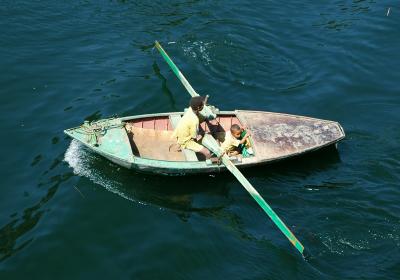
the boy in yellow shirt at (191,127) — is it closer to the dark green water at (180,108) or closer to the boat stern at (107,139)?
the dark green water at (180,108)

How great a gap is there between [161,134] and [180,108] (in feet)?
6.48

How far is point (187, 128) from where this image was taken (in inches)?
491

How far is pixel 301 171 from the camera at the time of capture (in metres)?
13.4

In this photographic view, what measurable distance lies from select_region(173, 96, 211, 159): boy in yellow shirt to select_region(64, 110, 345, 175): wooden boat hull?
0.27m

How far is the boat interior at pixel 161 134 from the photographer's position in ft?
44.1

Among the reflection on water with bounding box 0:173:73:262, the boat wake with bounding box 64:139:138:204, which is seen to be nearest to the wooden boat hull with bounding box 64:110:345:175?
the boat wake with bounding box 64:139:138:204

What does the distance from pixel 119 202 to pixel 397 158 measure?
23.9 ft

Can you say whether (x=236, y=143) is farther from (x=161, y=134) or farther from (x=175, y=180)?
(x=161, y=134)

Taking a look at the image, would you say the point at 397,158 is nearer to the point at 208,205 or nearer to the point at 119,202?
the point at 208,205

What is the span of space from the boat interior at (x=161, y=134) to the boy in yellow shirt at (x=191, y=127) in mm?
491

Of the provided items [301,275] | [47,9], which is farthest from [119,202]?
[47,9]

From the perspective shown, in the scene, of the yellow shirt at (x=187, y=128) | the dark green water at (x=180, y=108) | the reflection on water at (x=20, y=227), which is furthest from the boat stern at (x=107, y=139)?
the reflection on water at (x=20, y=227)

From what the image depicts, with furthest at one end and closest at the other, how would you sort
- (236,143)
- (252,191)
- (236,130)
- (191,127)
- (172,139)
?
(172,139) → (236,143) → (236,130) → (191,127) → (252,191)

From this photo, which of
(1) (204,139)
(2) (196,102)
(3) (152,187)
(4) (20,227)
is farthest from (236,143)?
(4) (20,227)
